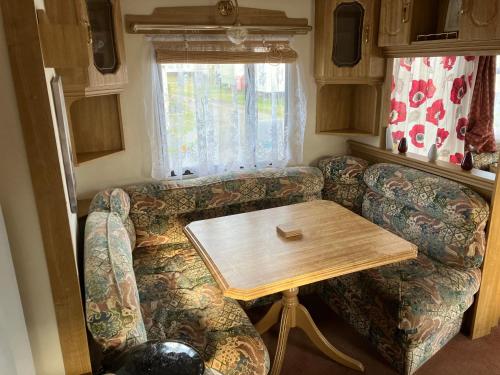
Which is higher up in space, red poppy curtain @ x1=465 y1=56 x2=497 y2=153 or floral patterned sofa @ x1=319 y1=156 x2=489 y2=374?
red poppy curtain @ x1=465 y1=56 x2=497 y2=153

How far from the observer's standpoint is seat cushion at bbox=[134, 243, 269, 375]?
1.70 m

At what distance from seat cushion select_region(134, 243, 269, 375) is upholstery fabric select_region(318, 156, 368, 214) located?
3.96 ft

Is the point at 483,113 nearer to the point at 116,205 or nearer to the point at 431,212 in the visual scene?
the point at 431,212

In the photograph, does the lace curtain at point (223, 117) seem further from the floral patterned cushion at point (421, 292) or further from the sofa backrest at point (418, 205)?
the floral patterned cushion at point (421, 292)

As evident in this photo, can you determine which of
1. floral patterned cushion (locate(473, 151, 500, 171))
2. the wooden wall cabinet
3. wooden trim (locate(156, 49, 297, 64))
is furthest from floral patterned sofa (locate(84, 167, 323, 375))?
floral patterned cushion (locate(473, 151, 500, 171))

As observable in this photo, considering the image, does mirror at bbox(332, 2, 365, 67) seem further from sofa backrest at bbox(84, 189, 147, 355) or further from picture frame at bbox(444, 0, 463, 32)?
sofa backrest at bbox(84, 189, 147, 355)

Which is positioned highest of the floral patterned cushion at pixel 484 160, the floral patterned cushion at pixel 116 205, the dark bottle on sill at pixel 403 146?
the dark bottle on sill at pixel 403 146

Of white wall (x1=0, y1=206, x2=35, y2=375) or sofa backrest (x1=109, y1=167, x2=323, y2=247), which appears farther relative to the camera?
sofa backrest (x1=109, y1=167, x2=323, y2=247)

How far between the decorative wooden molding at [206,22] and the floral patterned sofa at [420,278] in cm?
128

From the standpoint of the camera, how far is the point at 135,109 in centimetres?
263

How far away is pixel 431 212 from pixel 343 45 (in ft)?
4.51


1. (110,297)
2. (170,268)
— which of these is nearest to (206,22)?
(170,268)

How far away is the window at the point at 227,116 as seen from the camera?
264 centimetres

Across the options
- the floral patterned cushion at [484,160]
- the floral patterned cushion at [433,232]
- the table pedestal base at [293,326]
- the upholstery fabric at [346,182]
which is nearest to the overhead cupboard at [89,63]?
the table pedestal base at [293,326]
